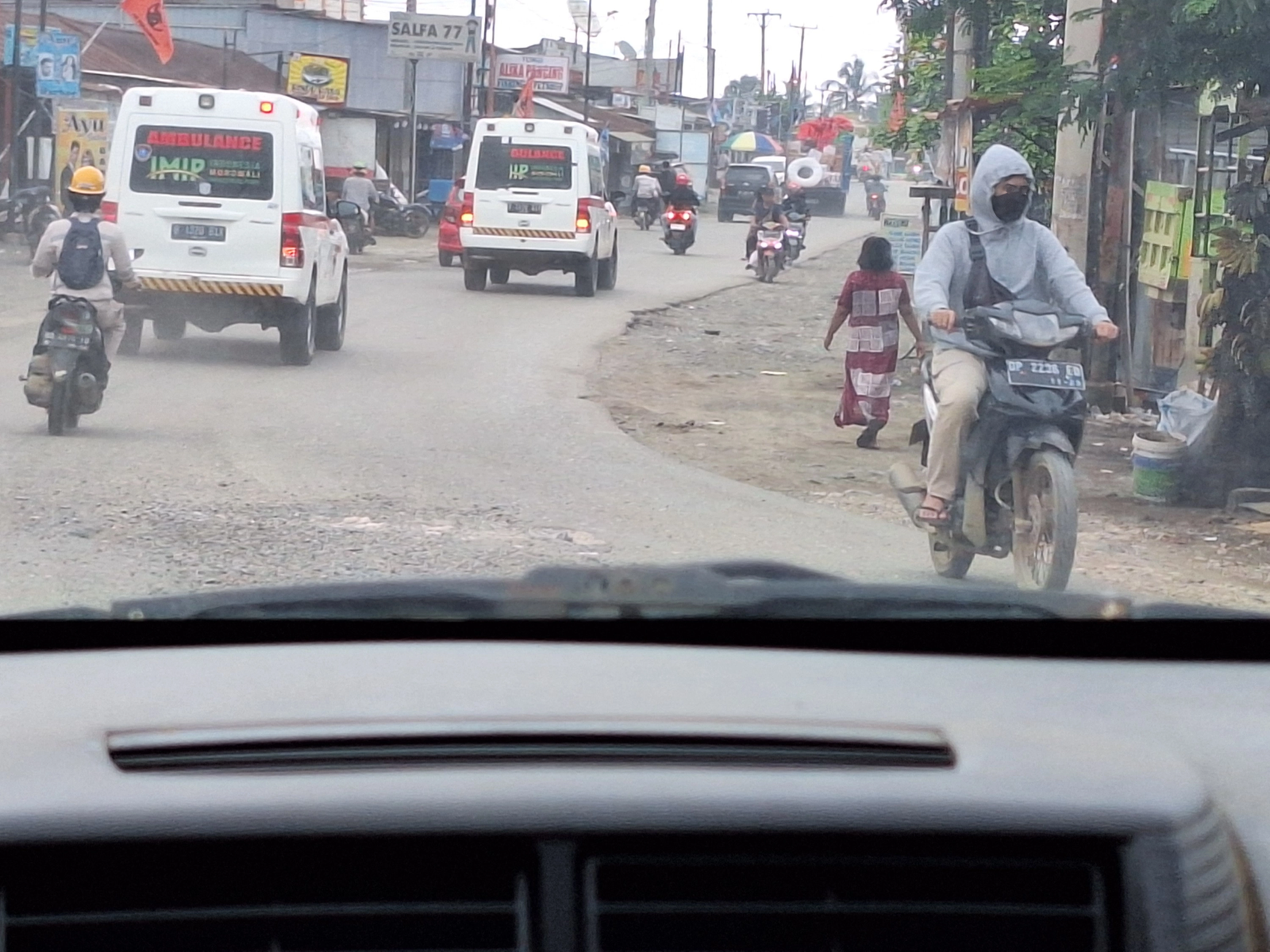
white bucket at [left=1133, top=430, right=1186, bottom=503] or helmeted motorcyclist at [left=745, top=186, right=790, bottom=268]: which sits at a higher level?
helmeted motorcyclist at [left=745, top=186, right=790, bottom=268]

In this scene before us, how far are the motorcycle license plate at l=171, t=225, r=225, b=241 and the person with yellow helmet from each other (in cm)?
335

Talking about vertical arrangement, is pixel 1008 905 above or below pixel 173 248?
below

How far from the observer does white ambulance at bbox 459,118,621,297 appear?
22.2 m

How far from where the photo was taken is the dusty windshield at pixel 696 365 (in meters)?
6.71

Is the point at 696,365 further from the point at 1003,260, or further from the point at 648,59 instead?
the point at 648,59

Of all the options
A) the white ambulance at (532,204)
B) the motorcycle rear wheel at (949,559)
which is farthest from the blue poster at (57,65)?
the motorcycle rear wheel at (949,559)

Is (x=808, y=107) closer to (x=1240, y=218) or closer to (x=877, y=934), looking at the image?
(x=1240, y=218)

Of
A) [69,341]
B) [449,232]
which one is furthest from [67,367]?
[449,232]

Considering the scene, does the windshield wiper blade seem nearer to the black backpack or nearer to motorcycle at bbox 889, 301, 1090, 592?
motorcycle at bbox 889, 301, 1090, 592

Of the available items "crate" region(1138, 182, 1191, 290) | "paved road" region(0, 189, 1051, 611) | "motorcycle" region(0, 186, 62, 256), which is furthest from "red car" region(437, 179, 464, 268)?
"crate" region(1138, 182, 1191, 290)

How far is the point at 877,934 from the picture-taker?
6.38 feet

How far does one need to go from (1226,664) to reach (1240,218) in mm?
7052

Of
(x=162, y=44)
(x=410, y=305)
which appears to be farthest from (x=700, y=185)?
(x=410, y=305)

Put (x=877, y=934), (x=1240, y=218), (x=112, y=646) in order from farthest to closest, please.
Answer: (x=1240, y=218)
(x=112, y=646)
(x=877, y=934)
